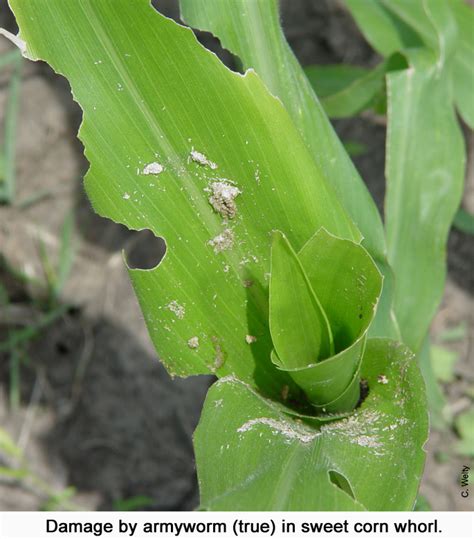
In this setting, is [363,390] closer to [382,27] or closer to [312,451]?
[312,451]

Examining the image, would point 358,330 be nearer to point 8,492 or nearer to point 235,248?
point 235,248

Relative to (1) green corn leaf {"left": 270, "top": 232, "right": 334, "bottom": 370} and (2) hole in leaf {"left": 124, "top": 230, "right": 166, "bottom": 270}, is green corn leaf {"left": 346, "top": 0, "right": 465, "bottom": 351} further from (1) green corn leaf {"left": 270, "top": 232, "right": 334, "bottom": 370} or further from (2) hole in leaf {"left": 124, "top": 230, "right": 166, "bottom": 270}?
(2) hole in leaf {"left": 124, "top": 230, "right": 166, "bottom": 270}

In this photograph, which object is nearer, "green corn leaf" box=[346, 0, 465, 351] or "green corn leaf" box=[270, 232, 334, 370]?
"green corn leaf" box=[270, 232, 334, 370]

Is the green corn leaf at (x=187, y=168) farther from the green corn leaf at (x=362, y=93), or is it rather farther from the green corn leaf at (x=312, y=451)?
the green corn leaf at (x=362, y=93)

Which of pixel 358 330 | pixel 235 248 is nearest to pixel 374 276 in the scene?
pixel 358 330

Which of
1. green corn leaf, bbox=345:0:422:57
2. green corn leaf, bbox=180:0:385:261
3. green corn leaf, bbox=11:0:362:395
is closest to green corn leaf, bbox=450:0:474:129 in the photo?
green corn leaf, bbox=345:0:422:57

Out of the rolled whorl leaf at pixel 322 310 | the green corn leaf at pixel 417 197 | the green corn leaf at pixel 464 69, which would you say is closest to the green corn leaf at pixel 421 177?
the green corn leaf at pixel 417 197
